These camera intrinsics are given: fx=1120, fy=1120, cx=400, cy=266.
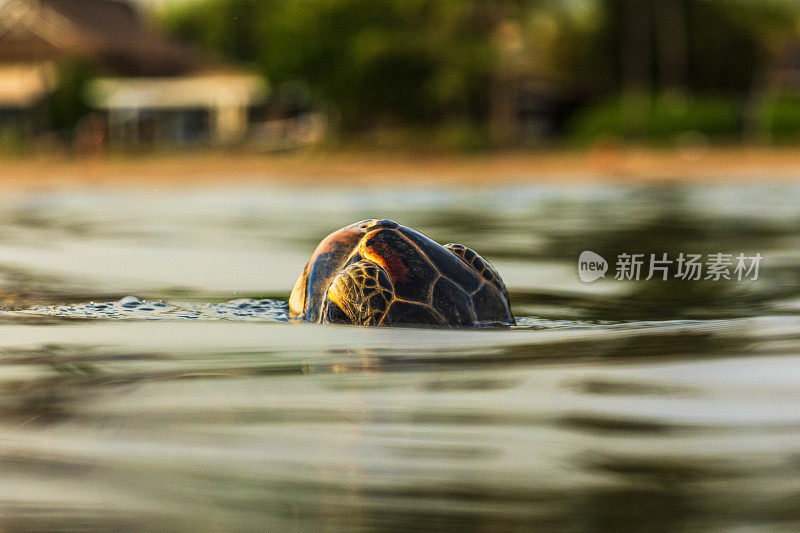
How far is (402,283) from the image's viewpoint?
4.87 m

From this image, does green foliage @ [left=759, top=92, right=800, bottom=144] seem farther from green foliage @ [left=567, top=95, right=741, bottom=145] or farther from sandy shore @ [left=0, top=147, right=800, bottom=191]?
sandy shore @ [left=0, top=147, right=800, bottom=191]

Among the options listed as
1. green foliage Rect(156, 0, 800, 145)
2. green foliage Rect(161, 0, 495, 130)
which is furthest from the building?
green foliage Rect(156, 0, 800, 145)

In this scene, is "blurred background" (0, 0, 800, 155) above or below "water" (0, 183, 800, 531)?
above

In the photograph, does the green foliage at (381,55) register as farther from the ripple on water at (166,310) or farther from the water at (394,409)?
the ripple on water at (166,310)

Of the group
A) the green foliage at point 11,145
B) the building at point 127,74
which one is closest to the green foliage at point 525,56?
the building at point 127,74

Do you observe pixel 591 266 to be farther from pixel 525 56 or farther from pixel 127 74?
pixel 127 74

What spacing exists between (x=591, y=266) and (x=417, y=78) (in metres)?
25.9

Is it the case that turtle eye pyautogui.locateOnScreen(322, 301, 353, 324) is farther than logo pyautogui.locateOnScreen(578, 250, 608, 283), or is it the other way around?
logo pyautogui.locateOnScreen(578, 250, 608, 283)

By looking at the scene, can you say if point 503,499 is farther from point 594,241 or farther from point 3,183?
point 3,183

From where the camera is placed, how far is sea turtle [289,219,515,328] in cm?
487

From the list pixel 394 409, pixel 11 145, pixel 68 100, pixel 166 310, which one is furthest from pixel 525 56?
pixel 394 409

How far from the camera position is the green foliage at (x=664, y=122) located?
3095cm

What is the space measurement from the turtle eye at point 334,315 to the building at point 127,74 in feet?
102

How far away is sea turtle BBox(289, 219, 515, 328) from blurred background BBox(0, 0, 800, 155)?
2293cm
